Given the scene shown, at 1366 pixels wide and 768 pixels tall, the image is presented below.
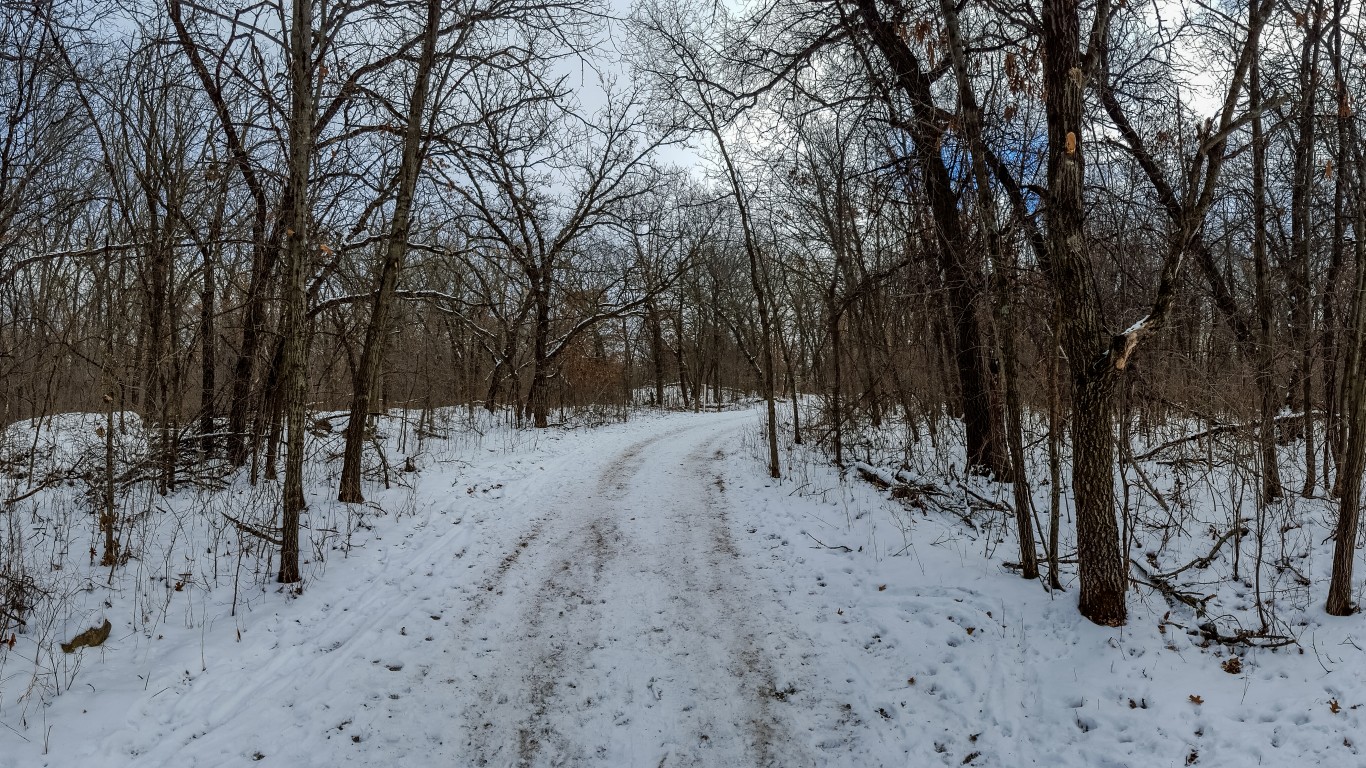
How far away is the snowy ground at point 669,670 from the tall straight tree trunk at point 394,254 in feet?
4.47

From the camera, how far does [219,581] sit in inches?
217

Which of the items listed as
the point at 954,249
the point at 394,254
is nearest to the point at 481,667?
the point at 394,254

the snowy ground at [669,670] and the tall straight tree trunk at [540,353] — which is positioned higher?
the tall straight tree trunk at [540,353]

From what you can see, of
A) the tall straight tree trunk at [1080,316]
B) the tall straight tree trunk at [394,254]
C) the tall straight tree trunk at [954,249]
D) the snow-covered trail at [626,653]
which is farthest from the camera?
the tall straight tree trunk at [394,254]

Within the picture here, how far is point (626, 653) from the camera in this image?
450cm

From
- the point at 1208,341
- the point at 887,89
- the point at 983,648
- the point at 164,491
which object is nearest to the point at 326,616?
the point at 164,491

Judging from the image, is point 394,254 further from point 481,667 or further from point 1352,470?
point 1352,470

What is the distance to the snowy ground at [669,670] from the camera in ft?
11.2

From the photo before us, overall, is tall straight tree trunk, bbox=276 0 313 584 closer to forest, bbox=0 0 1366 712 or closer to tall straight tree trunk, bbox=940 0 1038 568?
forest, bbox=0 0 1366 712

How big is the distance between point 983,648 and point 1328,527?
4731 millimetres

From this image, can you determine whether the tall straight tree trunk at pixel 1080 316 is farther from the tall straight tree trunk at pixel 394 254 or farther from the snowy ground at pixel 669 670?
the tall straight tree trunk at pixel 394 254

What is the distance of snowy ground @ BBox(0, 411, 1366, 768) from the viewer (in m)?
3.43

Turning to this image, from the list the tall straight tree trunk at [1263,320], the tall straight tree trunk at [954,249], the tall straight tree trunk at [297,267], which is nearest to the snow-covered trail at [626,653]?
the tall straight tree trunk at [297,267]

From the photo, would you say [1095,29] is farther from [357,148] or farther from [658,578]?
[357,148]
